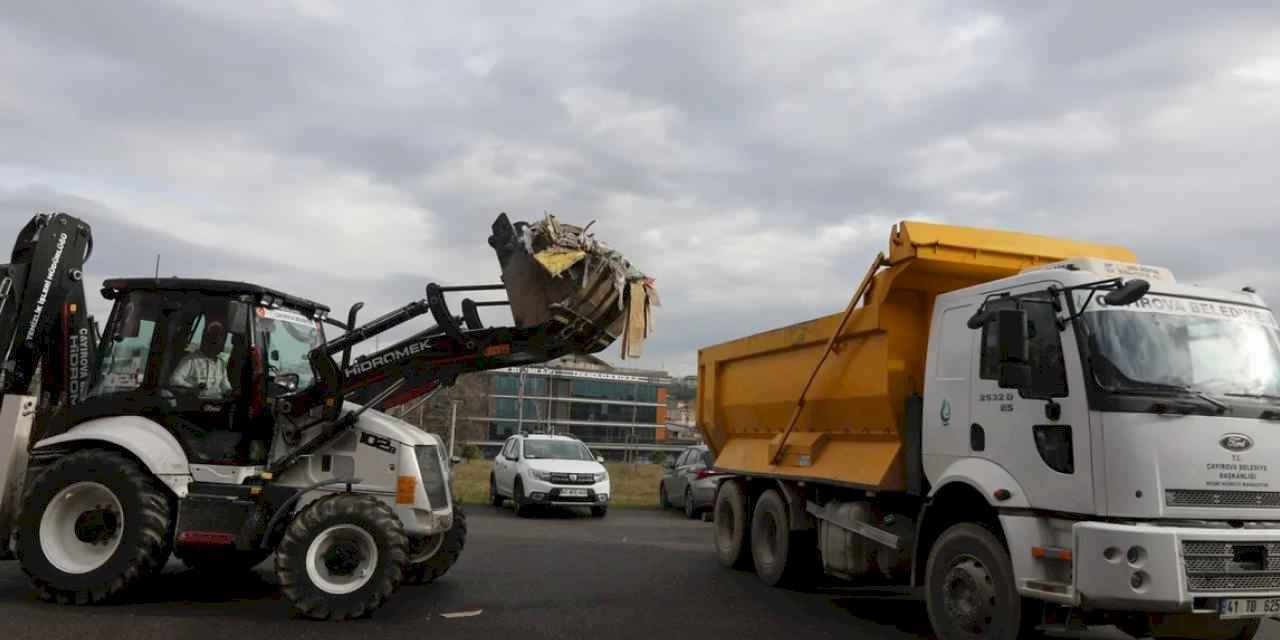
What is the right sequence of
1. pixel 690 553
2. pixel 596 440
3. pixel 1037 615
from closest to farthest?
pixel 1037 615 → pixel 690 553 → pixel 596 440

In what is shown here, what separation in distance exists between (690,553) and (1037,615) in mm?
7124

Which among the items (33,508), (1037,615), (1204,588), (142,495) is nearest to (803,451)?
(1037,615)

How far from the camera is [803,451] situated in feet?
31.3

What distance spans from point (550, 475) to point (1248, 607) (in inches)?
552

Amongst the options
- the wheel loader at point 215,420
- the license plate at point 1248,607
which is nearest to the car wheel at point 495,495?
the wheel loader at point 215,420

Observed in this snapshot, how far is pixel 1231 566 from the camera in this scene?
5715 mm

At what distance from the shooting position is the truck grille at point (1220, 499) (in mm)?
5758

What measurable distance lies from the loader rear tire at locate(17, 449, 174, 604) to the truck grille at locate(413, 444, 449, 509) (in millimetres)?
2071

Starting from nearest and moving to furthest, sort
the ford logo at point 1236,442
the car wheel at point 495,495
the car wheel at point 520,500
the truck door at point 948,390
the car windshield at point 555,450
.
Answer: the ford logo at point 1236,442 < the truck door at point 948,390 < the car wheel at point 520,500 < the car windshield at point 555,450 < the car wheel at point 495,495

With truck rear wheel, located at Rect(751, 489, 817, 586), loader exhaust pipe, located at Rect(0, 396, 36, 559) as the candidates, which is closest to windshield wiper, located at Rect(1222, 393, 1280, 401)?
truck rear wheel, located at Rect(751, 489, 817, 586)

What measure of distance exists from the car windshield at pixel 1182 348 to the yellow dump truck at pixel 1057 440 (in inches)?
0.5

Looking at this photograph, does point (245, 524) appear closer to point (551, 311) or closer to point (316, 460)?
point (316, 460)

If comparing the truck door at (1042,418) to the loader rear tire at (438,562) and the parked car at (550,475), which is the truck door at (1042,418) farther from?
the parked car at (550,475)

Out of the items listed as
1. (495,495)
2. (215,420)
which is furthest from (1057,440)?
(495,495)
